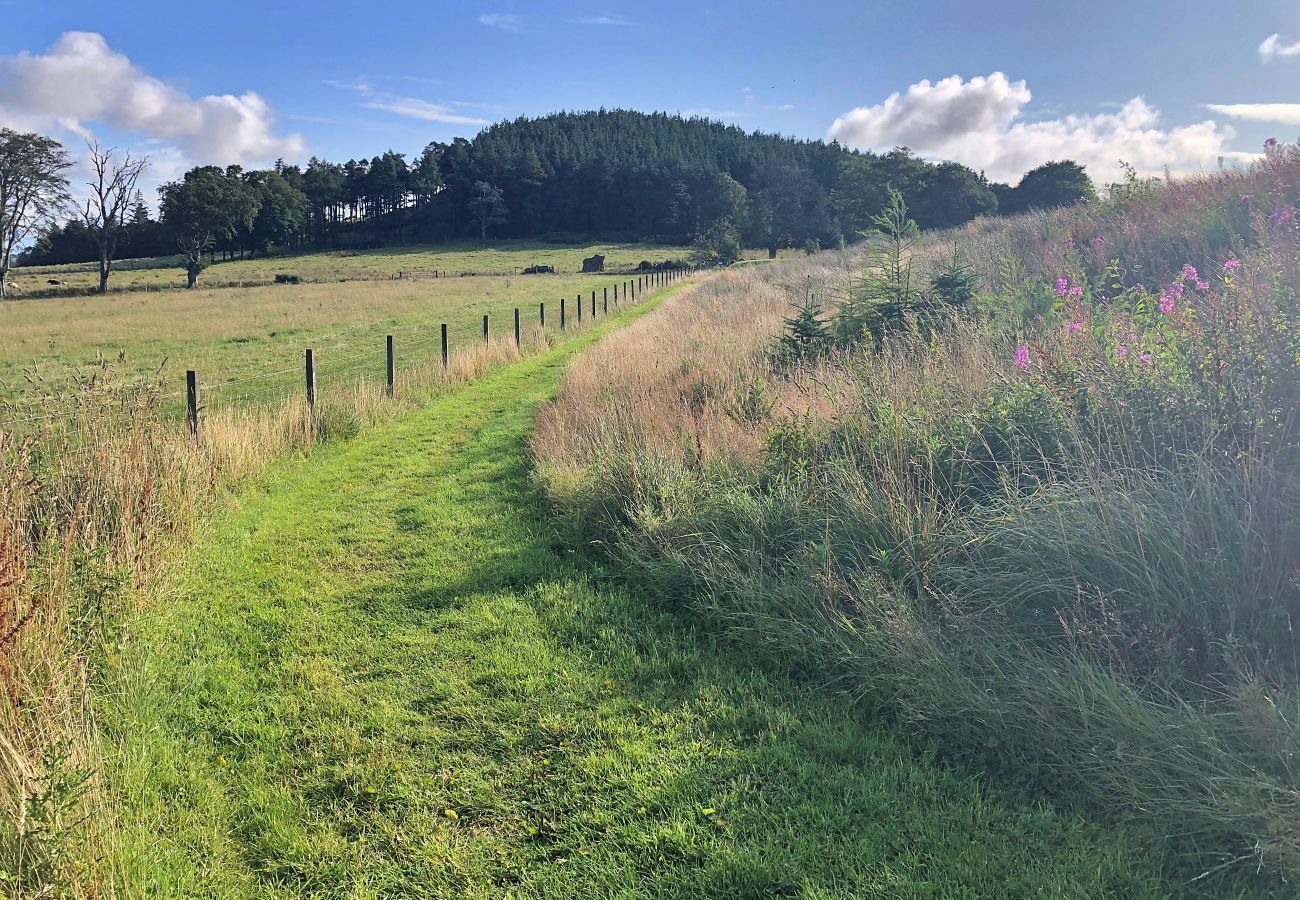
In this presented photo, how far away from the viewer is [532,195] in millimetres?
121250

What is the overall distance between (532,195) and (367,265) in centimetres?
5111

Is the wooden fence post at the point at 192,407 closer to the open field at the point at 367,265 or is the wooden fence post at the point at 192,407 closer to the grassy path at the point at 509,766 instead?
the grassy path at the point at 509,766

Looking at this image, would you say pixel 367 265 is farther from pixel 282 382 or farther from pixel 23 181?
pixel 282 382

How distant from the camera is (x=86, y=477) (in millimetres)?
5109

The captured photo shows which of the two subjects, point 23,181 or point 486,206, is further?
point 486,206

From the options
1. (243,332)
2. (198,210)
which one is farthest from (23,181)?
(243,332)

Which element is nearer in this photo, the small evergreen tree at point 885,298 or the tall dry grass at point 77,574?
the tall dry grass at point 77,574

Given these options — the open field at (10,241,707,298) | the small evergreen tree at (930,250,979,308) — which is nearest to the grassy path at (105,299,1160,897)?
the small evergreen tree at (930,250,979,308)

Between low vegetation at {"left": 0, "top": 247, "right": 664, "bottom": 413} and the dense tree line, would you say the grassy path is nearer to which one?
low vegetation at {"left": 0, "top": 247, "right": 664, "bottom": 413}

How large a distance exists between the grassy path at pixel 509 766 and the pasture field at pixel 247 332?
275cm

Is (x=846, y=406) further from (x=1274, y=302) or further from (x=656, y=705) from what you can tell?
(x=656, y=705)

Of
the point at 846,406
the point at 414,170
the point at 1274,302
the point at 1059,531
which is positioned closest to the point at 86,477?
the point at 846,406

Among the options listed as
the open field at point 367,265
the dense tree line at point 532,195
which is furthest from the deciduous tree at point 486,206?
the open field at point 367,265

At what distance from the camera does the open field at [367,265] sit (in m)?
62.9
